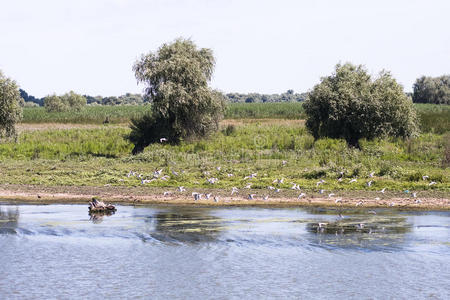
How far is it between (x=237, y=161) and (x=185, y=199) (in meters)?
14.5

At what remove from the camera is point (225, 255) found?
75.6 feet

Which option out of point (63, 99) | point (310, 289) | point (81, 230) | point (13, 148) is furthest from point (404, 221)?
point (63, 99)

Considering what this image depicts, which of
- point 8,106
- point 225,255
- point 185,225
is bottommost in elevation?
point 225,255

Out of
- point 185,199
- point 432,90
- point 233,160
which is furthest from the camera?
point 432,90

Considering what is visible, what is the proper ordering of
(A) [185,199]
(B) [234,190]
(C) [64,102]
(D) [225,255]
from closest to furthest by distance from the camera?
(D) [225,255], (A) [185,199], (B) [234,190], (C) [64,102]

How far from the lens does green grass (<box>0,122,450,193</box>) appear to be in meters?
40.2

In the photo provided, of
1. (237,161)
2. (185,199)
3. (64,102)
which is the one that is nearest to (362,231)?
(185,199)

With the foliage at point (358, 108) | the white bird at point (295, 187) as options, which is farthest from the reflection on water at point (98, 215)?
the foliage at point (358, 108)

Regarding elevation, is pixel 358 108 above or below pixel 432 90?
below

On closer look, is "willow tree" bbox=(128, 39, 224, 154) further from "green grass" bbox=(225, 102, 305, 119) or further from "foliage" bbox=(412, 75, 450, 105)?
"foliage" bbox=(412, 75, 450, 105)

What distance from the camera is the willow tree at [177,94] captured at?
53188 millimetres

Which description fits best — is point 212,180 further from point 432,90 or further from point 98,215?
point 432,90

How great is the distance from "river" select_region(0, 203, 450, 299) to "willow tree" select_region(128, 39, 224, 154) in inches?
892

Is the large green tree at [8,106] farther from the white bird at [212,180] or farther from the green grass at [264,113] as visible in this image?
the green grass at [264,113]
